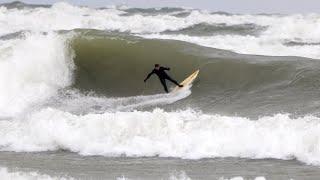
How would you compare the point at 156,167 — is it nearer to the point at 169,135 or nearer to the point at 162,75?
the point at 169,135

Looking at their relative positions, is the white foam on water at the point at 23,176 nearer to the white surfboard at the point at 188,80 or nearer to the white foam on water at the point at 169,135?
the white foam on water at the point at 169,135

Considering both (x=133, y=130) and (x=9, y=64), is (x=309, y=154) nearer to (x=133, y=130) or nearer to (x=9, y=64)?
(x=133, y=130)

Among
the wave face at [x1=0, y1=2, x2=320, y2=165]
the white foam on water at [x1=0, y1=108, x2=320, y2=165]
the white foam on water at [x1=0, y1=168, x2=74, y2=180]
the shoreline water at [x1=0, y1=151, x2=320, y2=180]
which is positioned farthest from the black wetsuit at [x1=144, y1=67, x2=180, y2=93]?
the white foam on water at [x1=0, y1=168, x2=74, y2=180]

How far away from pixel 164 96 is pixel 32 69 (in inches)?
178

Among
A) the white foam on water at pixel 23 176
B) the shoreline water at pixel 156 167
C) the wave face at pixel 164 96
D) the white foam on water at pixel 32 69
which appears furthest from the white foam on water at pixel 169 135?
the white foam on water at pixel 32 69

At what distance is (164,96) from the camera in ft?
47.2

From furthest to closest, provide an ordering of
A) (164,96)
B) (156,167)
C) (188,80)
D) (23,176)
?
(188,80), (164,96), (156,167), (23,176)

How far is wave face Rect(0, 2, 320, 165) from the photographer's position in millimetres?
9219

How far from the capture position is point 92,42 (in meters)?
19.0

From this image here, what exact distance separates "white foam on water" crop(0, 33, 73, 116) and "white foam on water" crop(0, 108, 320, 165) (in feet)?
13.9

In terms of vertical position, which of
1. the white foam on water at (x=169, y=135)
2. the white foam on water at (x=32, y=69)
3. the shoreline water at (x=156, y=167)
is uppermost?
the white foam on water at (x=32, y=69)

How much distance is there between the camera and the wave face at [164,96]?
30.2ft

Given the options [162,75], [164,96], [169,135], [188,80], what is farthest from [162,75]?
[169,135]

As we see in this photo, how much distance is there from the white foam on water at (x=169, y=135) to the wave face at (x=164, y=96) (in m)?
0.02
